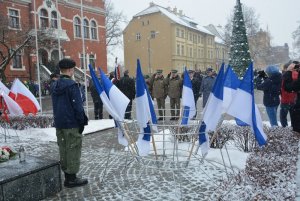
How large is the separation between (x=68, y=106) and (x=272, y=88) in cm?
577

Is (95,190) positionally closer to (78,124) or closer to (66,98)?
(78,124)

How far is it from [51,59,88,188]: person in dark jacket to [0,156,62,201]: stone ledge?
24cm

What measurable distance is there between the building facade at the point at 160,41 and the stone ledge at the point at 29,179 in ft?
166

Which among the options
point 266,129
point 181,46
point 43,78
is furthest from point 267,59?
point 266,129

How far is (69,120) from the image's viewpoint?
4961mm

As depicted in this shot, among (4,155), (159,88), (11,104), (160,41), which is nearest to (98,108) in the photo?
(159,88)

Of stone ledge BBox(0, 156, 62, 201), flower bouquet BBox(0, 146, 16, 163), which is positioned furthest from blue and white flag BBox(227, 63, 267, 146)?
flower bouquet BBox(0, 146, 16, 163)

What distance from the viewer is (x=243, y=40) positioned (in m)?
33.6

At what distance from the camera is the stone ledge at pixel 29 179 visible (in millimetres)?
4087

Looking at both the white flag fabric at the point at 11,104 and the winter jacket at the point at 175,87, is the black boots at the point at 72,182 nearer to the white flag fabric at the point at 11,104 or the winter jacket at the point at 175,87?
the white flag fabric at the point at 11,104

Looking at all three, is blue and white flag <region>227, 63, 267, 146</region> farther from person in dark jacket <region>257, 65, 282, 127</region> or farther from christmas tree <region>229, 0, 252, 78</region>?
christmas tree <region>229, 0, 252, 78</region>

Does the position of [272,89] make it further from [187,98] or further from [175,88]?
[175,88]

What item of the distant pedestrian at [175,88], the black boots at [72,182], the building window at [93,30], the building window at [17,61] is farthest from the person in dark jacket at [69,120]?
the building window at [93,30]

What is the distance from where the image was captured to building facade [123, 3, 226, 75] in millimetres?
58844
